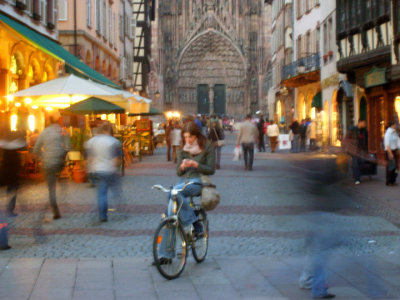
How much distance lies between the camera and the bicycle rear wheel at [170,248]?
694 cm

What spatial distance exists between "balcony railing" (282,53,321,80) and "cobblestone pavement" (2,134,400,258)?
20993 mm

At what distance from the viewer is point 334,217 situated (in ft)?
21.3

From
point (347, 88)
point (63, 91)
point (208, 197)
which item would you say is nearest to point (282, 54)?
point (347, 88)

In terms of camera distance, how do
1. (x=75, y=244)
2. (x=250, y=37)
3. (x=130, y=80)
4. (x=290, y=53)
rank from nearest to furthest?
1. (x=75, y=244)
2. (x=290, y=53)
3. (x=130, y=80)
4. (x=250, y=37)

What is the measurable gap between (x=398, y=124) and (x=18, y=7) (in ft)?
40.4

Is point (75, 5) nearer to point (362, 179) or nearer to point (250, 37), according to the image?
point (362, 179)

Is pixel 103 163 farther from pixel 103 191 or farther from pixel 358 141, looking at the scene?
pixel 358 141

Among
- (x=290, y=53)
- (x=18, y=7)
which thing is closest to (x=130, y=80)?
(x=290, y=53)

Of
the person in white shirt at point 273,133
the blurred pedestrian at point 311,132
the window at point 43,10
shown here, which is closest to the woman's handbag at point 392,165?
the window at point 43,10

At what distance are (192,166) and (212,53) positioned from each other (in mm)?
80837

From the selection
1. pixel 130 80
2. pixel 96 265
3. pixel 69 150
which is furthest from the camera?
pixel 130 80

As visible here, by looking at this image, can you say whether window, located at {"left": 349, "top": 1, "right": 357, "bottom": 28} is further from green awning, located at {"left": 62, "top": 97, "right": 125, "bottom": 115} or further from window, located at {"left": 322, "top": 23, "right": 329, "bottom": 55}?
green awning, located at {"left": 62, "top": 97, "right": 125, "bottom": 115}

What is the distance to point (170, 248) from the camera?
7.02m

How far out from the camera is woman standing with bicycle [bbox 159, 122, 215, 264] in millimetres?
7484
